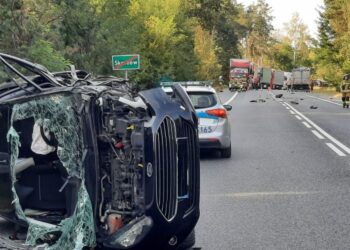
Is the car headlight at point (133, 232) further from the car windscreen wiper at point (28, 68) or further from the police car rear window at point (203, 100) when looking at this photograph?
the police car rear window at point (203, 100)

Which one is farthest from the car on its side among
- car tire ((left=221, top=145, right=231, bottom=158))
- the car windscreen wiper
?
the car windscreen wiper

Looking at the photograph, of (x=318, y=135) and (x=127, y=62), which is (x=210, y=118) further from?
(x=127, y=62)

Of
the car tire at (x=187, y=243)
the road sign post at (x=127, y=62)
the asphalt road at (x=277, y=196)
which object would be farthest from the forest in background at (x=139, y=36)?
the car tire at (x=187, y=243)

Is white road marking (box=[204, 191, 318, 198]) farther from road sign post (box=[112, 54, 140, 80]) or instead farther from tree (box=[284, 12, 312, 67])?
tree (box=[284, 12, 312, 67])

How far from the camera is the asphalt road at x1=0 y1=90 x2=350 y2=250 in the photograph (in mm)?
6020

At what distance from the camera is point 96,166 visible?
4285 mm

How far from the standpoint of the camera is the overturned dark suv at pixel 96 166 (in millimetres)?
4273

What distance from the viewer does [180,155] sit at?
462 cm

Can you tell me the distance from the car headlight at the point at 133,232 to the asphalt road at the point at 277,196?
1.28 metres

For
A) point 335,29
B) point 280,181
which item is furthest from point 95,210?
point 335,29

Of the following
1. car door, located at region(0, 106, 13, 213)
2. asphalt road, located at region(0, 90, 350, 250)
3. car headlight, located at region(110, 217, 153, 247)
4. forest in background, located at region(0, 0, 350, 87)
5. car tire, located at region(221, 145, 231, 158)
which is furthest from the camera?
forest in background, located at region(0, 0, 350, 87)

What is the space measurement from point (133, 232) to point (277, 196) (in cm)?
439

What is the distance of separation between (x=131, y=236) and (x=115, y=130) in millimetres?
768

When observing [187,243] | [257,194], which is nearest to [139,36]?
[257,194]
